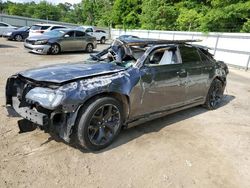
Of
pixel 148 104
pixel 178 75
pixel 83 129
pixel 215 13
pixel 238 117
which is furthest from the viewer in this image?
pixel 215 13

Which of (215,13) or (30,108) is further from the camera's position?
(215,13)

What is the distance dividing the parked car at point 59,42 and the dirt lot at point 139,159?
370 inches

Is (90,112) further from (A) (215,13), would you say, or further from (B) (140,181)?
(A) (215,13)

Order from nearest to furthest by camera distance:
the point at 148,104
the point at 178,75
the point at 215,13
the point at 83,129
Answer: the point at 83,129 → the point at 148,104 → the point at 178,75 → the point at 215,13

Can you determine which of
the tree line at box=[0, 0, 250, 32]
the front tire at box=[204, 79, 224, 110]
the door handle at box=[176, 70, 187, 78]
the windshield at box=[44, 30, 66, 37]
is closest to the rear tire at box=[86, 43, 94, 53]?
the windshield at box=[44, 30, 66, 37]

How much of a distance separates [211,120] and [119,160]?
2.74 metres

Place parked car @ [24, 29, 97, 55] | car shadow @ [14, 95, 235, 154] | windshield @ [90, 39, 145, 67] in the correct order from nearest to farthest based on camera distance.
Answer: car shadow @ [14, 95, 235, 154]
windshield @ [90, 39, 145, 67]
parked car @ [24, 29, 97, 55]

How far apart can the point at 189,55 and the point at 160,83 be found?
1311 mm

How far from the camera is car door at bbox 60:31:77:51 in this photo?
14664 mm

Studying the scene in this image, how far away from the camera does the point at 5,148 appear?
12.0ft

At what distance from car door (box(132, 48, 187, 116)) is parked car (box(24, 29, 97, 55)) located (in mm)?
10278

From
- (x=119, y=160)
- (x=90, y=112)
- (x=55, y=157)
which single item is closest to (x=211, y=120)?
(x=119, y=160)

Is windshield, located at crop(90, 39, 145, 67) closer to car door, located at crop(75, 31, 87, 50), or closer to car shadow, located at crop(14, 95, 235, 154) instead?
car shadow, located at crop(14, 95, 235, 154)

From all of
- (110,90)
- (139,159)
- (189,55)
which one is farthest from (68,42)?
(139,159)
